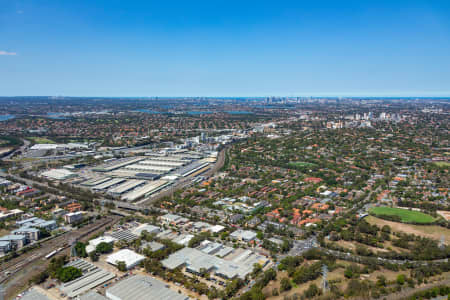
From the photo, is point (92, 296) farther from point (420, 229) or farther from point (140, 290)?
point (420, 229)

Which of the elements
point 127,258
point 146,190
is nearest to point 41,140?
point 146,190

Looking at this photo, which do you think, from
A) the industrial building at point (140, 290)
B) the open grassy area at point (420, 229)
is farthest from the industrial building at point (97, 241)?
the open grassy area at point (420, 229)

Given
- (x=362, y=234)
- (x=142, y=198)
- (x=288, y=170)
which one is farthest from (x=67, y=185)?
(x=362, y=234)

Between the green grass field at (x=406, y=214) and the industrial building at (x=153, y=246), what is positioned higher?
the industrial building at (x=153, y=246)

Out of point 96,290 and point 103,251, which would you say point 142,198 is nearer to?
point 103,251

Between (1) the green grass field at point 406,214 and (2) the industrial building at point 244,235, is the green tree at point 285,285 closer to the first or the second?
(2) the industrial building at point 244,235

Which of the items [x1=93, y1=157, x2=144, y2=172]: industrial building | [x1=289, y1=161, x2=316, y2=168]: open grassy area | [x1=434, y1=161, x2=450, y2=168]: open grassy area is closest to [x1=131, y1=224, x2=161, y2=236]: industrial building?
[x1=93, y1=157, x2=144, y2=172]: industrial building
